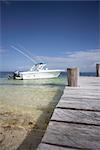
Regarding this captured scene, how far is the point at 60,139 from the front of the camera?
241 centimetres

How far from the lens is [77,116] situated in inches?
120

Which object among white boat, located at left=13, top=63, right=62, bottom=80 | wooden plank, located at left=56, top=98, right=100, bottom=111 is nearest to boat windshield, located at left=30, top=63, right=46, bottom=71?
white boat, located at left=13, top=63, right=62, bottom=80

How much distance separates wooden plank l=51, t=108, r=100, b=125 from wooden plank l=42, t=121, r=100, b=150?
0.13 metres

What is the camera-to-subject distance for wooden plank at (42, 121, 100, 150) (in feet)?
7.50

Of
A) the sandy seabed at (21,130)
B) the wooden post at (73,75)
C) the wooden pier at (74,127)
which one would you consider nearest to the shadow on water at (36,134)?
the sandy seabed at (21,130)

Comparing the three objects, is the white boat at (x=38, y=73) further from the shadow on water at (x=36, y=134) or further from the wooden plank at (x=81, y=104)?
the wooden plank at (x=81, y=104)

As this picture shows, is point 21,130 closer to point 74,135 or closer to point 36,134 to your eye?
point 36,134

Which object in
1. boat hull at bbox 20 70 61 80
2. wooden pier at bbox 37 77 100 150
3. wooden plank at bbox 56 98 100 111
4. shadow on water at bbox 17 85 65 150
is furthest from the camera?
boat hull at bbox 20 70 61 80

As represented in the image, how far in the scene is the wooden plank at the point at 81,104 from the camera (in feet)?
11.0

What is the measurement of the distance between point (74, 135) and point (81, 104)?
3.68 feet

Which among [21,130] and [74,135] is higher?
[74,135]

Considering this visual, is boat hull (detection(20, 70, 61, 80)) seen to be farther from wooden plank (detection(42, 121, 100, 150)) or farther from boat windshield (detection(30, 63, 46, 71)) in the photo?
wooden plank (detection(42, 121, 100, 150))

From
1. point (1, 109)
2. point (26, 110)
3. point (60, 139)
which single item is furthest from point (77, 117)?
point (1, 109)

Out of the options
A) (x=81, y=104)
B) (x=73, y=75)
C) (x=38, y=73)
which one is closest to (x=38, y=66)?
(x=38, y=73)
